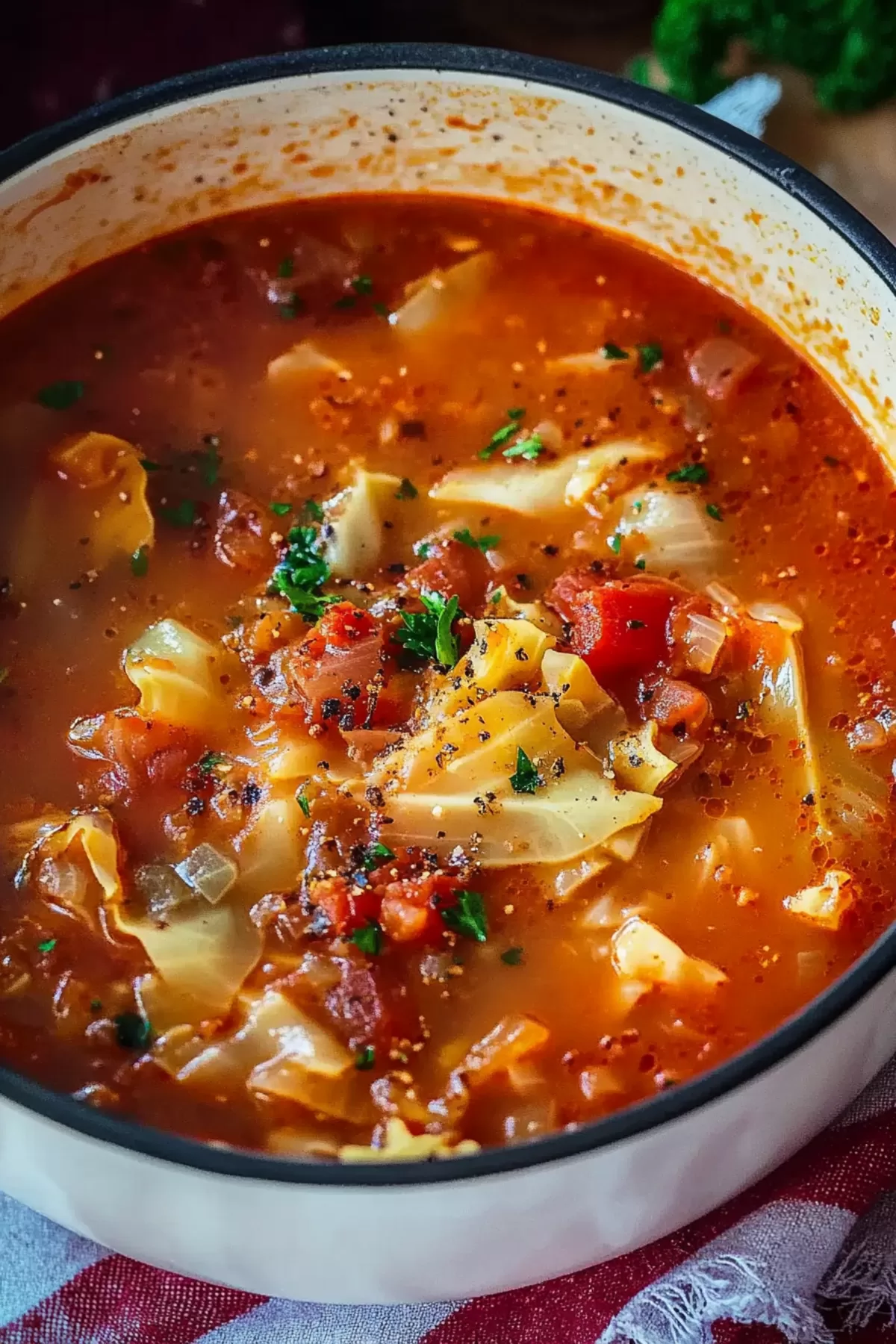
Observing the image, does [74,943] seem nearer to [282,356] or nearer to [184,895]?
[184,895]

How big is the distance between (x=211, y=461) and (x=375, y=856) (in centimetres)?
97

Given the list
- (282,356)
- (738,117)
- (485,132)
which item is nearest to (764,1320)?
(282,356)

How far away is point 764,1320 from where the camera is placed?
2365mm

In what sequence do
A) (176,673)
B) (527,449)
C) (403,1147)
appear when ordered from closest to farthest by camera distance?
(403,1147) < (176,673) < (527,449)

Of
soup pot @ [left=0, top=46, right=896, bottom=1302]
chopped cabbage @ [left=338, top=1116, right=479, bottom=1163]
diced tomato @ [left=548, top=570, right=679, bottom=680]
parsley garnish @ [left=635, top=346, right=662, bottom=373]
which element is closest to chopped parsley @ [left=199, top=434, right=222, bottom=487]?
soup pot @ [left=0, top=46, right=896, bottom=1302]

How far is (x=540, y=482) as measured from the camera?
306cm

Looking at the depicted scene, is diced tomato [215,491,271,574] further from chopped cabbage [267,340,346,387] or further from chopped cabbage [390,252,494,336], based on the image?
chopped cabbage [390,252,494,336]

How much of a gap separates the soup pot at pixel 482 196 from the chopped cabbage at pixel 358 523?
818 mm

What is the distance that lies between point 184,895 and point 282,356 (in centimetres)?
123

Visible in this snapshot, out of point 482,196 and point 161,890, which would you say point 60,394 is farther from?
point 161,890

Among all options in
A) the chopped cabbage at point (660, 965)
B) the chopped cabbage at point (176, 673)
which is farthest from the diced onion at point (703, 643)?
the chopped cabbage at point (176, 673)

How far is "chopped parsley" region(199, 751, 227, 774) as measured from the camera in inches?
107

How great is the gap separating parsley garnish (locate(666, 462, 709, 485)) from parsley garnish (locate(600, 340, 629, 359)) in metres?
0.32

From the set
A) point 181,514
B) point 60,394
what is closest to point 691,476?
point 181,514
